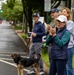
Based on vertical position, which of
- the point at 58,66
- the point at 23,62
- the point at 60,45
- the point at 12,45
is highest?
the point at 60,45

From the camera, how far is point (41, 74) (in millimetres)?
10086

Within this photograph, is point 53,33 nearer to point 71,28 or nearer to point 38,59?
point 71,28

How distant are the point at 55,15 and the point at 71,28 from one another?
1.56 feet

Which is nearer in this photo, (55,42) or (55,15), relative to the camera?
(55,42)

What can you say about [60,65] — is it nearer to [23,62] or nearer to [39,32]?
[23,62]

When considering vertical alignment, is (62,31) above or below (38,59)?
above

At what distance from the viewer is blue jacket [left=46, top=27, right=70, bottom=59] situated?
7102 millimetres

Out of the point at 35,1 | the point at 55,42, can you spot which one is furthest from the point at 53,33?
the point at 35,1

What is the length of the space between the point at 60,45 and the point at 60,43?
0.06 metres

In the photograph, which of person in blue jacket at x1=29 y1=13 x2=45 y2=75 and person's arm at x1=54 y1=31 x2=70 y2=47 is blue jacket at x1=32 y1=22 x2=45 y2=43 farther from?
person's arm at x1=54 y1=31 x2=70 y2=47

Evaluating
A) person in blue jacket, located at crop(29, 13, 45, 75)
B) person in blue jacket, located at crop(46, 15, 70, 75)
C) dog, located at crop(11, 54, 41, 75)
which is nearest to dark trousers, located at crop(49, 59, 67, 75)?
person in blue jacket, located at crop(46, 15, 70, 75)

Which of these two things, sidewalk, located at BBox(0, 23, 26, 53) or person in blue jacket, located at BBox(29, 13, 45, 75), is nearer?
person in blue jacket, located at BBox(29, 13, 45, 75)

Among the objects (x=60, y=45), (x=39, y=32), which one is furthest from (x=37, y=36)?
(x=60, y=45)

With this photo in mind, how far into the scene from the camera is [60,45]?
23.3 feet
